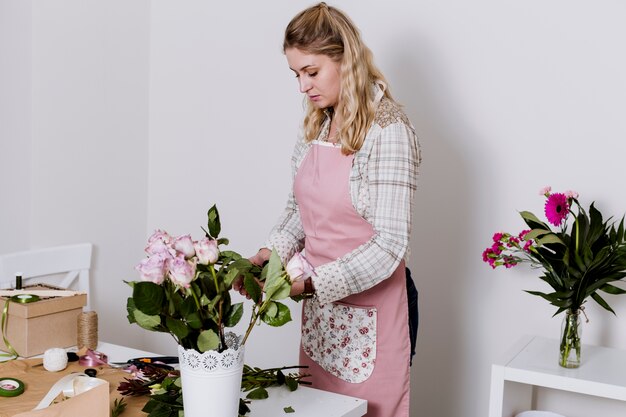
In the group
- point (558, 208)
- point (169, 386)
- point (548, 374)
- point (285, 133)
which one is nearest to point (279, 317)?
point (169, 386)

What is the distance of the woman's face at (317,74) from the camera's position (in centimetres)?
192

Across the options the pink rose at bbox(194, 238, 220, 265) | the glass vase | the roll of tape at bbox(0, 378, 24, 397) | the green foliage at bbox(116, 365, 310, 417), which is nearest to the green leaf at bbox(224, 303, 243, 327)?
the pink rose at bbox(194, 238, 220, 265)

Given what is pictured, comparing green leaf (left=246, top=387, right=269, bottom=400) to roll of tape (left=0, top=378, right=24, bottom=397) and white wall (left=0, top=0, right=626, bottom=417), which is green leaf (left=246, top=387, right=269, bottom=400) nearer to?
roll of tape (left=0, top=378, right=24, bottom=397)

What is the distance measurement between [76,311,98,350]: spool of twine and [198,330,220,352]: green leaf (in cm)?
70

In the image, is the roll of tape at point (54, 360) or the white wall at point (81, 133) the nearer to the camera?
the roll of tape at point (54, 360)

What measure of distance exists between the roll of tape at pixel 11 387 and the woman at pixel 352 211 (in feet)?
2.10

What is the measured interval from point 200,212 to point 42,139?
0.75 m

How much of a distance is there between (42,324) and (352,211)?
0.81 metres

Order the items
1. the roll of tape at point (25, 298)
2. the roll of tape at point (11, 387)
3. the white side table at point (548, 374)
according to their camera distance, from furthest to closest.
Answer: the white side table at point (548, 374)
the roll of tape at point (25, 298)
the roll of tape at point (11, 387)

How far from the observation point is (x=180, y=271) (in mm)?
1234

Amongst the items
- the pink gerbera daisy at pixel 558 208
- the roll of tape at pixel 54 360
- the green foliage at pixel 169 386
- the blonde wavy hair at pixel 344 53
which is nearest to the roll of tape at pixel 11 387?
the roll of tape at pixel 54 360

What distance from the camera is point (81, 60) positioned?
2.86 m

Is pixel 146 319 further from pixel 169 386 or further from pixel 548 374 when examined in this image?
pixel 548 374

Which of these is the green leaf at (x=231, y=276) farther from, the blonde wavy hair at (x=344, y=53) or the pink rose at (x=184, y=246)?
the blonde wavy hair at (x=344, y=53)
